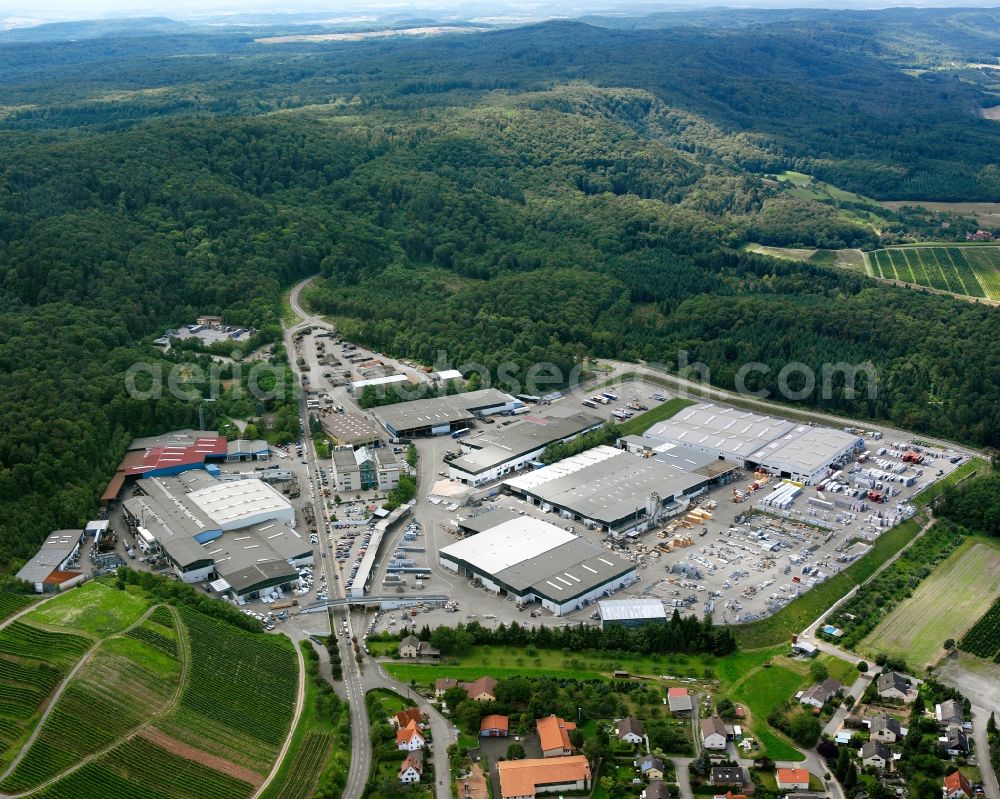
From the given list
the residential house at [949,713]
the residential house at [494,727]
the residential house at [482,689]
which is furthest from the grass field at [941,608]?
the residential house at [494,727]

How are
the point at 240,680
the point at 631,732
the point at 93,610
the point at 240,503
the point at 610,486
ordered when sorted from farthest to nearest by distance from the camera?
the point at 610,486
the point at 240,503
the point at 93,610
the point at 240,680
the point at 631,732

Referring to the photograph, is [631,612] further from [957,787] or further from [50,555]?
[50,555]

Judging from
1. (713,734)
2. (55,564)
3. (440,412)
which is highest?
(55,564)

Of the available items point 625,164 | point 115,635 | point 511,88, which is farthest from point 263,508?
point 511,88

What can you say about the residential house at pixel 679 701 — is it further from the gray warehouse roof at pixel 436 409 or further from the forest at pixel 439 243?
the forest at pixel 439 243

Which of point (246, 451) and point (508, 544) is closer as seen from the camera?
point (508, 544)

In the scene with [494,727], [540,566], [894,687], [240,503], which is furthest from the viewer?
[240,503]

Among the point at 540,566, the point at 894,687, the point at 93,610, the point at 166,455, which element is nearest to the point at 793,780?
the point at 894,687

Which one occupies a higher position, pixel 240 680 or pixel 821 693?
pixel 240 680

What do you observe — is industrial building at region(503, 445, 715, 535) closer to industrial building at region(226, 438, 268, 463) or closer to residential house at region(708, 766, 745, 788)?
industrial building at region(226, 438, 268, 463)
